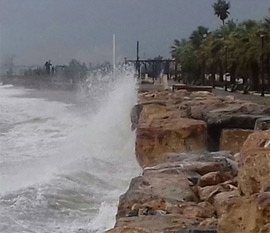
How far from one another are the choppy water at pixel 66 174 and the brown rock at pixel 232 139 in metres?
1.40

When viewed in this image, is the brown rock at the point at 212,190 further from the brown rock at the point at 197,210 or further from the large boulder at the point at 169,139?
the large boulder at the point at 169,139

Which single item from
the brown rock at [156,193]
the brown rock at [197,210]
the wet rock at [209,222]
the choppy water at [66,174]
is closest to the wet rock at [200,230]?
the wet rock at [209,222]

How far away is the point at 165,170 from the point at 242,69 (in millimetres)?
28987

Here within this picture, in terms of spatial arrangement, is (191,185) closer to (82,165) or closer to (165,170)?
(165,170)

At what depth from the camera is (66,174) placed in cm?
991

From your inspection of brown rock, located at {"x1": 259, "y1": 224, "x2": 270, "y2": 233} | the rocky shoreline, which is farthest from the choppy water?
brown rock, located at {"x1": 259, "y1": 224, "x2": 270, "y2": 233}

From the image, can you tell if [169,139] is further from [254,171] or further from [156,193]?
[254,171]

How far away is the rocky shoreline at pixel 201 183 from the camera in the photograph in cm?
309

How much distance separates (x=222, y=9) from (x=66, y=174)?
2223 inches

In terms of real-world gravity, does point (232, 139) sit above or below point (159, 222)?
below

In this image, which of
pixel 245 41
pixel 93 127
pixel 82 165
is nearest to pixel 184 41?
pixel 245 41

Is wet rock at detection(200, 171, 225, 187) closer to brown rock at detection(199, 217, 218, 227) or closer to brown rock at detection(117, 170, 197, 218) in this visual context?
brown rock at detection(117, 170, 197, 218)

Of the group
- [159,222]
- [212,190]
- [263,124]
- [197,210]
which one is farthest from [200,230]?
[263,124]

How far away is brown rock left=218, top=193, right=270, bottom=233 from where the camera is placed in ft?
9.64
